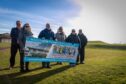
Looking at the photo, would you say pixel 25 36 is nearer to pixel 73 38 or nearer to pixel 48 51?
pixel 48 51

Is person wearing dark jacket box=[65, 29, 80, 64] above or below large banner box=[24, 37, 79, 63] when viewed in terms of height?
above

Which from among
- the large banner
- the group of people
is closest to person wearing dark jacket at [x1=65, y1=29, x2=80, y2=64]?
the group of people

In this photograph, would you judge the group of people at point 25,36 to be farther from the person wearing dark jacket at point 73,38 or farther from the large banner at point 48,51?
the large banner at point 48,51

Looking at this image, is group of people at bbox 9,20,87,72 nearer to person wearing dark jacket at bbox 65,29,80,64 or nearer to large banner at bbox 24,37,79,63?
person wearing dark jacket at bbox 65,29,80,64

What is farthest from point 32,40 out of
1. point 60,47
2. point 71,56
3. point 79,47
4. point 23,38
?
point 79,47

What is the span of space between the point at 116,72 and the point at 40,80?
4.61 metres

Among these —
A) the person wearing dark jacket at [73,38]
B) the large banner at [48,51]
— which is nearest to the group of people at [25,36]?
the person wearing dark jacket at [73,38]

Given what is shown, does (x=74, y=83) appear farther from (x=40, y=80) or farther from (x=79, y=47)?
(x=79, y=47)

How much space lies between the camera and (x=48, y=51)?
48.1 ft

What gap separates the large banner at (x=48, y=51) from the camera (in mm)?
13531

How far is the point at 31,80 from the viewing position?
11328mm

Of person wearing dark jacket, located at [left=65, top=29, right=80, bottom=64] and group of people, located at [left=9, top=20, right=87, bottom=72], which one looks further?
person wearing dark jacket, located at [left=65, top=29, right=80, bottom=64]

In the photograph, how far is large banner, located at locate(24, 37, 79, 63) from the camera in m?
13.5

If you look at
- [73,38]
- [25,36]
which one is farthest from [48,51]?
[73,38]
